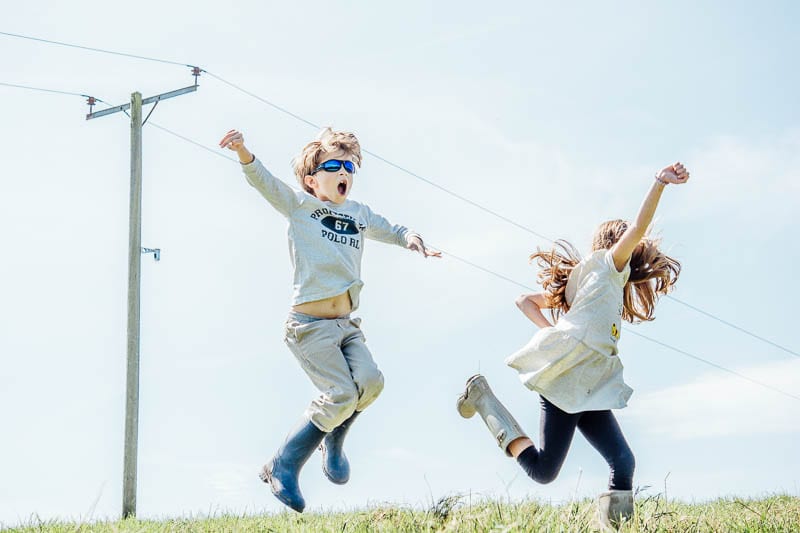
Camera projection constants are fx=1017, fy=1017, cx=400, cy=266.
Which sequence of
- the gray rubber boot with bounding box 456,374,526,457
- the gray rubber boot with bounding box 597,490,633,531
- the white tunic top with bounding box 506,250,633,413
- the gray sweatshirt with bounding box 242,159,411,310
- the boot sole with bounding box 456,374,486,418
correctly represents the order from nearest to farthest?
the gray rubber boot with bounding box 597,490,633,531, the white tunic top with bounding box 506,250,633,413, the gray sweatshirt with bounding box 242,159,411,310, the gray rubber boot with bounding box 456,374,526,457, the boot sole with bounding box 456,374,486,418

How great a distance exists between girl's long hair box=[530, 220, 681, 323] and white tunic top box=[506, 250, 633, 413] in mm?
183

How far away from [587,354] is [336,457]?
5.78 feet

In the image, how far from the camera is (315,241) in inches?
249

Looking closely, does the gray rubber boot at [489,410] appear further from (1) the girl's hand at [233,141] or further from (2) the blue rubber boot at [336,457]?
(1) the girl's hand at [233,141]

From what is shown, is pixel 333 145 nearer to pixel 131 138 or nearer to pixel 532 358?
pixel 532 358

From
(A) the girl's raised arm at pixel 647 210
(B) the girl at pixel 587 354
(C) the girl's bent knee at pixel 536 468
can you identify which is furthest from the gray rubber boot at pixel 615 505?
(A) the girl's raised arm at pixel 647 210

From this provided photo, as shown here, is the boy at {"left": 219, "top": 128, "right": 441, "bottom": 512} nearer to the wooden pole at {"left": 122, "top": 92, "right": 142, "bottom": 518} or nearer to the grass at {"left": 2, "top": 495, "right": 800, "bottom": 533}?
the grass at {"left": 2, "top": 495, "right": 800, "bottom": 533}

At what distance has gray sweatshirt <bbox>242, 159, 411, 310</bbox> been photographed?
6.26 meters

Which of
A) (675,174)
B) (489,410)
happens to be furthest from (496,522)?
(675,174)

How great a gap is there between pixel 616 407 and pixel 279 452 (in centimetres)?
208

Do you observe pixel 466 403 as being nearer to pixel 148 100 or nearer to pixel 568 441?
pixel 568 441

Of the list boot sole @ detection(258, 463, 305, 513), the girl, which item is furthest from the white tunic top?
boot sole @ detection(258, 463, 305, 513)

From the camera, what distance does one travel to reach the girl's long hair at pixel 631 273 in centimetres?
642

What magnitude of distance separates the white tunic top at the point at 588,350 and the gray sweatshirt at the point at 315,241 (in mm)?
1255
